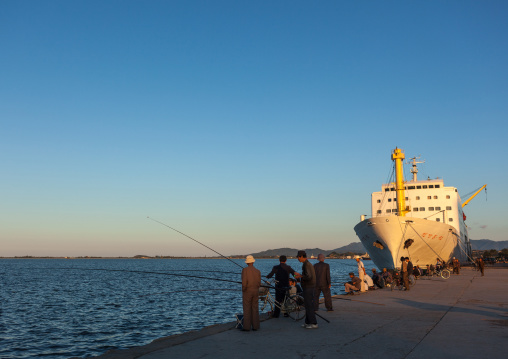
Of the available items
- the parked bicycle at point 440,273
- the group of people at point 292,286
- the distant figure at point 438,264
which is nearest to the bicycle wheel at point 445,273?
the parked bicycle at point 440,273

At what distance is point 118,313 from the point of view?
1000 inches

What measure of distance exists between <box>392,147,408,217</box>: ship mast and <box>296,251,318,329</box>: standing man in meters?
33.5

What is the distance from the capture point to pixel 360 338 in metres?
8.62

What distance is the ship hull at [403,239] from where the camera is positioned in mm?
36906

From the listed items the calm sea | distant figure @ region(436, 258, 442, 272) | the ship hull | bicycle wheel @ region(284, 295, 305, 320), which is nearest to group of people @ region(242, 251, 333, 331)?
bicycle wheel @ region(284, 295, 305, 320)

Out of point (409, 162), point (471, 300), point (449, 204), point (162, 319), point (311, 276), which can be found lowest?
point (162, 319)

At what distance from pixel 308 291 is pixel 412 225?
95.9 feet

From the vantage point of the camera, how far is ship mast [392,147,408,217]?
42.1 meters

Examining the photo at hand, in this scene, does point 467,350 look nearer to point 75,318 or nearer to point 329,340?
point 329,340

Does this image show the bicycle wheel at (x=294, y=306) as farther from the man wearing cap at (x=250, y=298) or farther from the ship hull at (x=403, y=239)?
the ship hull at (x=403, y=239)

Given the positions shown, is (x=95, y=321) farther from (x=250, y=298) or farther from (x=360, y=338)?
(x=360, y=338)

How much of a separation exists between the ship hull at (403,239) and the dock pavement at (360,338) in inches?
952

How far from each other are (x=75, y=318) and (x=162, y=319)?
4918mm

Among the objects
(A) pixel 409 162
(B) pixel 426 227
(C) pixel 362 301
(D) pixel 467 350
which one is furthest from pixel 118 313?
(A) pixel 409 162
